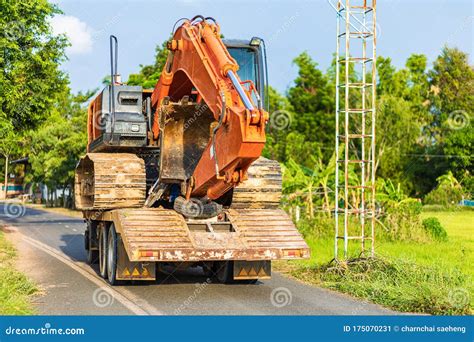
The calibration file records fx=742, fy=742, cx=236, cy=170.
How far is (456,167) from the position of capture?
59.4 m

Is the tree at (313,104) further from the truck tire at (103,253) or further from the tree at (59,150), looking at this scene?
the truck tire at (103,253)

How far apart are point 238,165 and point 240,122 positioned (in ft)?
2.84

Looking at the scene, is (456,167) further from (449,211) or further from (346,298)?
(346,298)

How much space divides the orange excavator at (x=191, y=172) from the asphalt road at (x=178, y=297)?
432mm

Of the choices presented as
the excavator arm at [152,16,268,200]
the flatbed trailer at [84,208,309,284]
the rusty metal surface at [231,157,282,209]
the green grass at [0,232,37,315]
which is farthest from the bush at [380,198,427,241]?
the green grass at [0,232,37,315]

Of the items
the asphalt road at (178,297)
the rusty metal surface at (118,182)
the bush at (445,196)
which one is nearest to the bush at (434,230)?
the asphalt road at (178,297)

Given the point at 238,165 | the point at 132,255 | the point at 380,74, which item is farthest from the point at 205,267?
the point at 380,74

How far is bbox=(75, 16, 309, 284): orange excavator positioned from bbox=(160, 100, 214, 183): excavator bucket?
0.02m

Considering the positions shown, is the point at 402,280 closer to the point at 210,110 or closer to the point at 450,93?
the point at 210,110

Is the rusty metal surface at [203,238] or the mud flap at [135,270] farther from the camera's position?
the mud flap at [135,270]

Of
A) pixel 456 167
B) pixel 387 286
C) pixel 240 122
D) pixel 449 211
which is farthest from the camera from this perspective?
pixel 456 167

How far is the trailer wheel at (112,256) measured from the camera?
13500 millimetres

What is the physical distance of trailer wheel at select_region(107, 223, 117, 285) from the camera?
1350 cm

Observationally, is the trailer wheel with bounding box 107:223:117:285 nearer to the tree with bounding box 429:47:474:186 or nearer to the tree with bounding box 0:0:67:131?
the tree with bounding box 0:0:67:131
